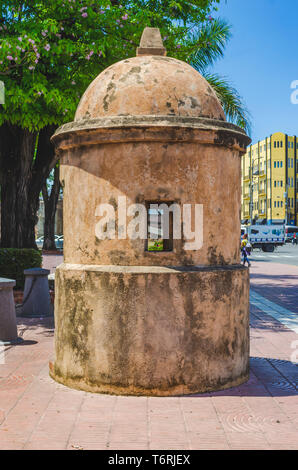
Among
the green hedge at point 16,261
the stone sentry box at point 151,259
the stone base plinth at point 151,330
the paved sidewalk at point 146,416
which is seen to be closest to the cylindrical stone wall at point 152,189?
the stone sentry box at point 151,259

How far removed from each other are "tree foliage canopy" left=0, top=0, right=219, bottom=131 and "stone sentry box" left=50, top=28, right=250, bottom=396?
4.61m

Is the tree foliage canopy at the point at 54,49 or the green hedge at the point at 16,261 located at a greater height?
the tree foliage canopy at the point at 54,49

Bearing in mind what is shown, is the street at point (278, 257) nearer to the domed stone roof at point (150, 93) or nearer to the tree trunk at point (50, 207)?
the tree trunk at point (50, 207)

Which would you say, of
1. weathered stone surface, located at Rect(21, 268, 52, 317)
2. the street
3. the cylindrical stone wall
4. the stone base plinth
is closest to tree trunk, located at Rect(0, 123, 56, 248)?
weathered stone surface, located at Rect(21, 268, 52, 317)

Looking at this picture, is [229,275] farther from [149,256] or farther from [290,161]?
[290,161]

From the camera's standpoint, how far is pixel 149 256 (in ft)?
17.6

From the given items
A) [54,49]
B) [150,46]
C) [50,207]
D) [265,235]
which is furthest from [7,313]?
[265,235]

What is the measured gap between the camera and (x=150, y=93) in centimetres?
554

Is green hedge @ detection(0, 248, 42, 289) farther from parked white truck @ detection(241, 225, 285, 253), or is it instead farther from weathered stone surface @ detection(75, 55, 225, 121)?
parked white truck @ detection(241, 225, 285, 253)

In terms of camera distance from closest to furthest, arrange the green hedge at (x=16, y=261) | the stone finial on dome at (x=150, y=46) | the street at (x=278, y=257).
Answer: the stone finial on dome at (x=150, y=46) < the green hedge at (x=16, y=261) < the street at (x=278, y=257)

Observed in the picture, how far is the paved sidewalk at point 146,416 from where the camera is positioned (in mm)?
4023

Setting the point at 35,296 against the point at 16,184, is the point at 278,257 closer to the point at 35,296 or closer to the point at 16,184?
the point at 16,184

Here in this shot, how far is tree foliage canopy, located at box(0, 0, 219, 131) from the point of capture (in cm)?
990

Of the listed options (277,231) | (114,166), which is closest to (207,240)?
(114,166)
